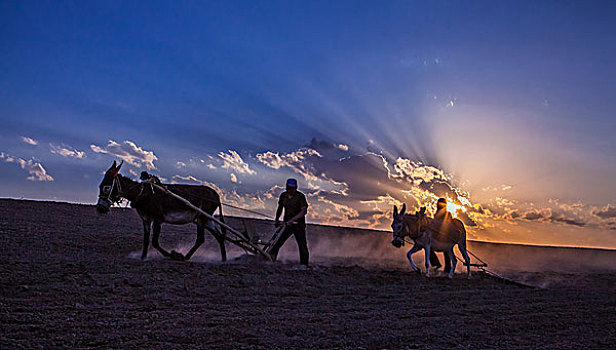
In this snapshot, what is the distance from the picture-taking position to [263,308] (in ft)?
28.8

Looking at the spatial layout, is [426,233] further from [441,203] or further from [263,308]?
[263,308]

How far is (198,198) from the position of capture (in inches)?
583

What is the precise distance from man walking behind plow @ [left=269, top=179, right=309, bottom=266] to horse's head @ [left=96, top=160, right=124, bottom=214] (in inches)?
169

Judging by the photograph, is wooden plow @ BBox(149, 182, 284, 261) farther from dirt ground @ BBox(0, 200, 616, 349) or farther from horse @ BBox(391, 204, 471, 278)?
horse @ BBox(391, 204, 471, 278)

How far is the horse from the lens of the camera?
1633cm

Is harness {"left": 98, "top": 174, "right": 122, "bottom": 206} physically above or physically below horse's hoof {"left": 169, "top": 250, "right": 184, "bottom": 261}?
above

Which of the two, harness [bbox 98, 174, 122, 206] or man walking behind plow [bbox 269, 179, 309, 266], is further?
man walking behind plow [bbox 269, 179, 309, 266]

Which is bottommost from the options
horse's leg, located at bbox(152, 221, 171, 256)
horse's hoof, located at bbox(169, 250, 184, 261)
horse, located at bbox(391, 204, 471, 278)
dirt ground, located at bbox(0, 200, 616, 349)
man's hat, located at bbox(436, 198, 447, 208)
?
dirt ground, located at bbox(0, 200, 616, 349)

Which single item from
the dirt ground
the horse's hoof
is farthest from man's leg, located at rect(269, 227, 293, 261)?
the horse's hoof

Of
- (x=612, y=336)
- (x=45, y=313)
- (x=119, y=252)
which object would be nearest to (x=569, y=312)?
(x=612, y=336)

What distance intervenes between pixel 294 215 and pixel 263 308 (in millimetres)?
6072

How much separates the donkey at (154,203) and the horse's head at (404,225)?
210 inches

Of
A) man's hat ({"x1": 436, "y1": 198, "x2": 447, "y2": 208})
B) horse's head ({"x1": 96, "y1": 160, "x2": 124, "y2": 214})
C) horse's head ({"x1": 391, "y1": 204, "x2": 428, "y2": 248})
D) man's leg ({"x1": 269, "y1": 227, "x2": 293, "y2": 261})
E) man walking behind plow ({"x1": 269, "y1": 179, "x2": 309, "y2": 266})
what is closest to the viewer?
horse's head ({"x1": 96, "y1": 160, "x2": 124, "y2": 214})

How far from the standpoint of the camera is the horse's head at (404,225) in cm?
1628
